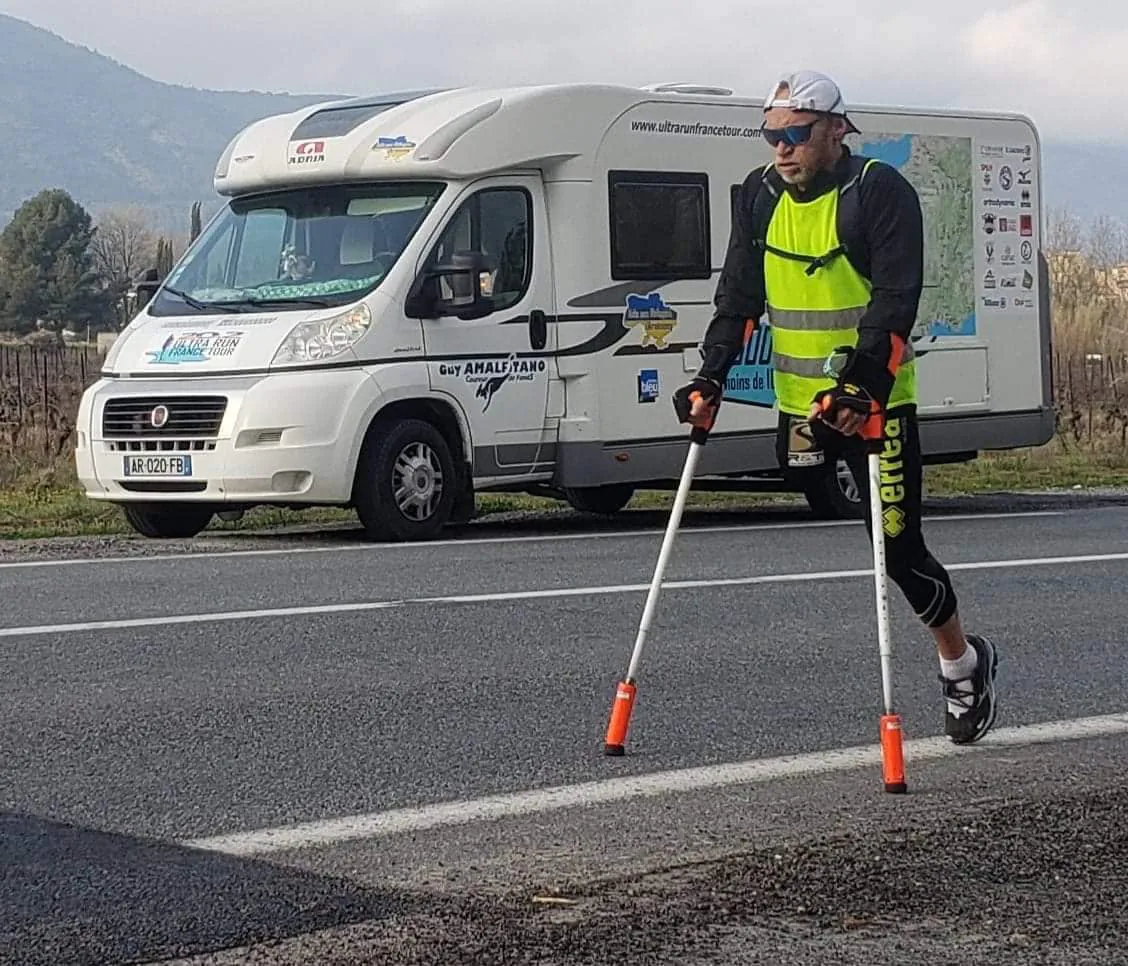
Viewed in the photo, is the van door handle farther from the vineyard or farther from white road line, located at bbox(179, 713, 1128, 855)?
white road line, located at bbox(179, 713, 1128, 855)

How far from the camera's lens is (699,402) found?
6.66 metres

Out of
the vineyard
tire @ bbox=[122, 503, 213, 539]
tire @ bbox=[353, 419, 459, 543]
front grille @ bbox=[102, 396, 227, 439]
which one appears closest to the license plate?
front grille @ bbox=[102, 396, 227, 439]

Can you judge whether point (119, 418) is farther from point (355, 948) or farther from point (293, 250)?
point (355, 948)

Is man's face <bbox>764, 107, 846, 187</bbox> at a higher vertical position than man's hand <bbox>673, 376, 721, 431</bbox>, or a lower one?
higher

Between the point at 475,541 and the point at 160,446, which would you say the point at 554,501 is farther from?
the point at 160,446

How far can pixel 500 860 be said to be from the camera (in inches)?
215

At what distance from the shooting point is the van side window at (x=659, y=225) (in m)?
14.8

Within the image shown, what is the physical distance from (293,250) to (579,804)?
8.51m

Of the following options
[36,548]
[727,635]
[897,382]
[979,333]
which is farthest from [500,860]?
[979,333]

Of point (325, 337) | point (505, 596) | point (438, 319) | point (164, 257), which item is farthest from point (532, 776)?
point (164, 257)

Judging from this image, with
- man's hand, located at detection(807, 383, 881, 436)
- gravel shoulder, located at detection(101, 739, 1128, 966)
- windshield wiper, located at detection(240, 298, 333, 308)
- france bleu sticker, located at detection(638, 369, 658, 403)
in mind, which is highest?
windshield wiper, located at detection(240, 298, 333, 308)

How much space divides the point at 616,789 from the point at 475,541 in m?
7.41

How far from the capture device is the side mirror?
13.7 metres

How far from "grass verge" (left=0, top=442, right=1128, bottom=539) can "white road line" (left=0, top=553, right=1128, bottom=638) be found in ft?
15.1
